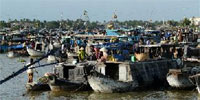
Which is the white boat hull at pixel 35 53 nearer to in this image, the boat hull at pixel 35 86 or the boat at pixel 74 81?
the boat hull at pixel 35 86

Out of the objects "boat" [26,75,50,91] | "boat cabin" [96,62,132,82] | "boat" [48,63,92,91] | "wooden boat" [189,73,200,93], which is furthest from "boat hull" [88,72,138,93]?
"wooden boat" [189,73,200,93]

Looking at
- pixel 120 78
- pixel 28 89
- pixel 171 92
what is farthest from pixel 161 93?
pixel 28 89

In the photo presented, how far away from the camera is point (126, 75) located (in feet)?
76.7

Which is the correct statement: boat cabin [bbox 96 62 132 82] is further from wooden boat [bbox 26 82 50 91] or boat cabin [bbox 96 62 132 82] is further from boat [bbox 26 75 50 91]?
wooden boat [bbox 26 82 50 91]

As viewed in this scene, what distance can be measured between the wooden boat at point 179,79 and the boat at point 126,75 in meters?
1.26

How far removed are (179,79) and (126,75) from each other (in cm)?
263

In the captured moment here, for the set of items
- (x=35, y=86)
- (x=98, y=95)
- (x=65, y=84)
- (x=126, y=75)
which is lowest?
(x=98, y=95)

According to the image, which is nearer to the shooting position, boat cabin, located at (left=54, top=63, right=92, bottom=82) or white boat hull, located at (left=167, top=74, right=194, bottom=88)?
white boat hull, located at (left=167, top=74, right=194, bottom=88)

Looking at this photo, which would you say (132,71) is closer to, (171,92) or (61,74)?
(171,92)

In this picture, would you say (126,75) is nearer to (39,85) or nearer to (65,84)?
(65,84)

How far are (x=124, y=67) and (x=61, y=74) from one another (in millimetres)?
3437

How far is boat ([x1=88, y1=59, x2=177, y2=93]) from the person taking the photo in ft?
74.3

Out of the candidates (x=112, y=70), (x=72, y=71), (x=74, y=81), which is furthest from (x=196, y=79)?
(x=72, y=71)

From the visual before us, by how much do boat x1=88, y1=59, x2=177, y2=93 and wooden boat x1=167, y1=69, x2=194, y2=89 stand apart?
126 cm
